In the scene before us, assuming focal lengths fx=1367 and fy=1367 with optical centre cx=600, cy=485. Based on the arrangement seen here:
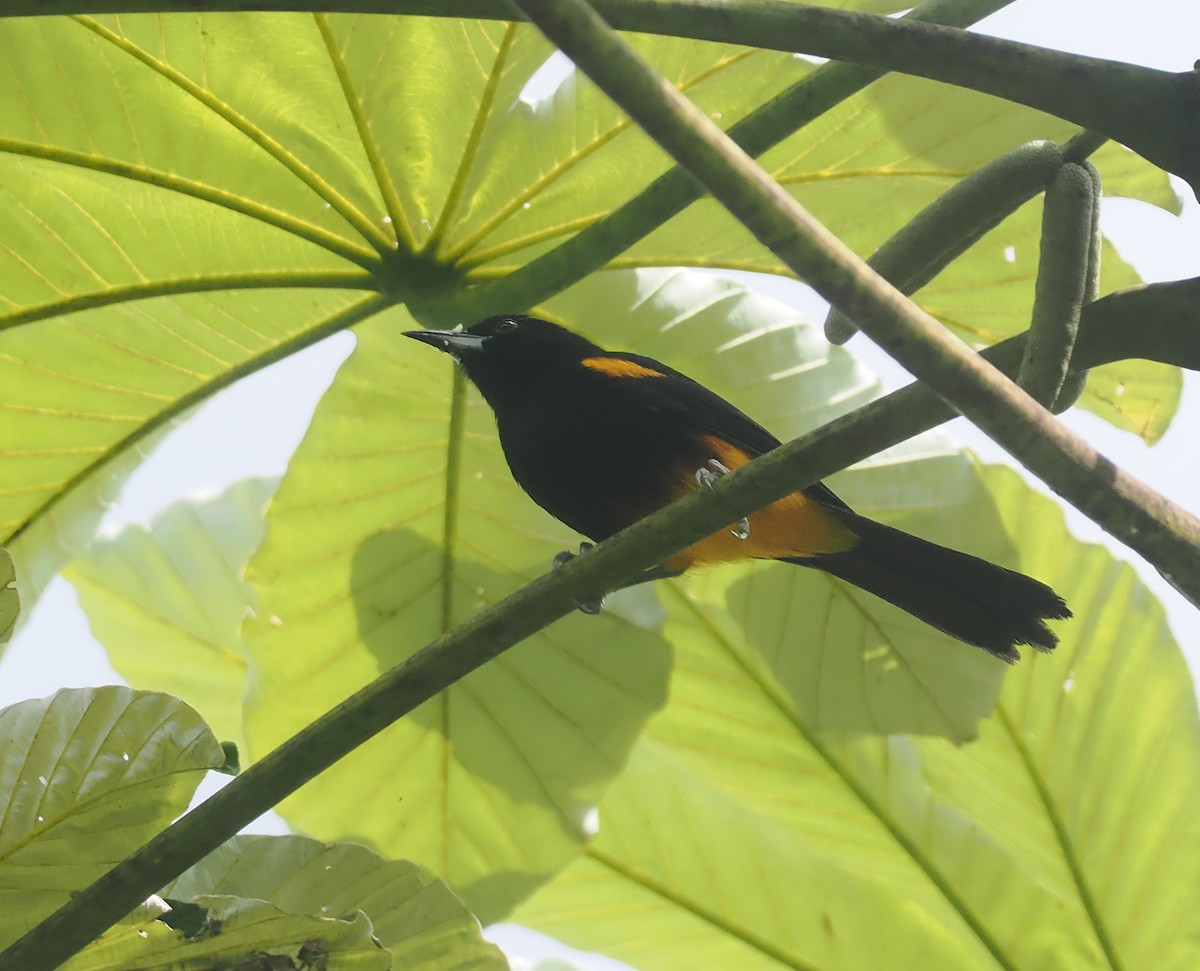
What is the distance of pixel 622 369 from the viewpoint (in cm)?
274

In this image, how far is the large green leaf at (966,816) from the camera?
248cm

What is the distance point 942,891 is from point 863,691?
0.42 meters

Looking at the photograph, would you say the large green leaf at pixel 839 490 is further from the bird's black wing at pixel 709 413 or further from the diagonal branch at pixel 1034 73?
the diagonal branch at pixel 1034 73

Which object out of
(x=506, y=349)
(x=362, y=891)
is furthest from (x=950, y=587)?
(x=362, y=891)

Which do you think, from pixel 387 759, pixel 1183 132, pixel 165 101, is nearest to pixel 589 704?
pixel 387 759

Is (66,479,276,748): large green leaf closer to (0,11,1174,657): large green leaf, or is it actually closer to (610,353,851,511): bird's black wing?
(0,11,1174,657): large green leaf

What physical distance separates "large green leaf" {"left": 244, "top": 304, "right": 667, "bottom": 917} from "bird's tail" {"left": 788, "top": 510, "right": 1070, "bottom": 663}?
41 cm

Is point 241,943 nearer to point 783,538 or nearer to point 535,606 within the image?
point 535,606

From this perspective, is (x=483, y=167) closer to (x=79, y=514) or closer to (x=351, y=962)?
(x=79, y=514)

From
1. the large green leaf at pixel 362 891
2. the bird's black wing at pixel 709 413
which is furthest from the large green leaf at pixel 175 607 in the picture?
the large green leaf at pixel 362 891

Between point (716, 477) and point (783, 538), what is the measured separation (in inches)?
7.5

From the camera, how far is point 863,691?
2.56 m

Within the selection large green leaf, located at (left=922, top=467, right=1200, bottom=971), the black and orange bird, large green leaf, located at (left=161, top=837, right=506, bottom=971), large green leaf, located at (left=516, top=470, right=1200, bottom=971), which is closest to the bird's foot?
the black and orange bird

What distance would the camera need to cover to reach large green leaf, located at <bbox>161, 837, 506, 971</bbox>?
1.80 metres
